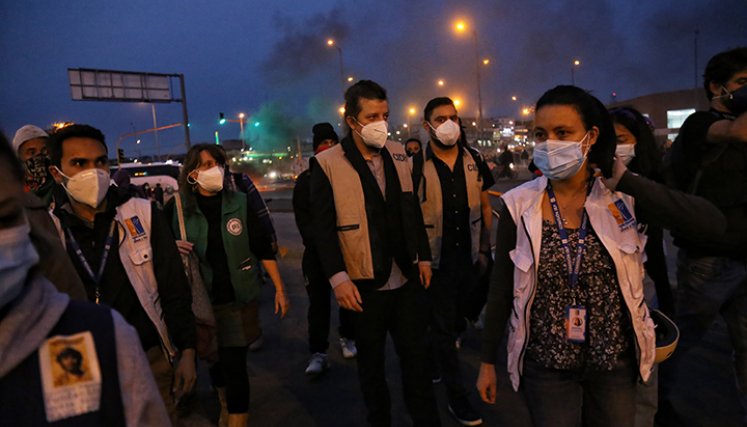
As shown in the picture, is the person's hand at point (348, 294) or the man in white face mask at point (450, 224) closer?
the person's hand at point (348, 294)

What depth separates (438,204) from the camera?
4.12 m

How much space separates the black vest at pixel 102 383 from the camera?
918mm

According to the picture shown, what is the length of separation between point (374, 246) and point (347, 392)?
1.90 m

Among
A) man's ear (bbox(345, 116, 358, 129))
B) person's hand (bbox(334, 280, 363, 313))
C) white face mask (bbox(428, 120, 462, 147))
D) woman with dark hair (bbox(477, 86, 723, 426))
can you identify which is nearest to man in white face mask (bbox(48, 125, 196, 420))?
person's hand (bbox(334, 280, 363, 313))

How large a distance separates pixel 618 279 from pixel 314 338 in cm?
335

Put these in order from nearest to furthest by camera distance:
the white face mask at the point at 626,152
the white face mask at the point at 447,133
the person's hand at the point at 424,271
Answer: the white face mask at the point at 626,152, the person's hand at the point at 424,271, the white face mask at the point at 447,133

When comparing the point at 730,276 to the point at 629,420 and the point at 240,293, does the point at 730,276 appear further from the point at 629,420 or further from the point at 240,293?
the point at 240,293

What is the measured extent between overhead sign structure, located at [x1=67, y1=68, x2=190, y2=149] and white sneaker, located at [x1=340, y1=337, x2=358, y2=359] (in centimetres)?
2546

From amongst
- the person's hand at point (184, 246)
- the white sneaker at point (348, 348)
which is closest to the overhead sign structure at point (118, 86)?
the white sneaker at point (348, 348)

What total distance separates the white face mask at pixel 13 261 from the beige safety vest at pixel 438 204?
3.24 m

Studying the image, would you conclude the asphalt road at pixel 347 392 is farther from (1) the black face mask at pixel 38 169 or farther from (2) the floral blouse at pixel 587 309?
(1) the black face mask at pixel 38 169

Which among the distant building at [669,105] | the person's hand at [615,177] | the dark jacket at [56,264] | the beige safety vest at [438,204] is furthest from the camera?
the distant building at [669,105]

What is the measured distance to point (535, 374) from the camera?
7.30 ft

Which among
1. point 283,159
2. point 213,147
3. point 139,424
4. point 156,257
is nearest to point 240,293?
point 156,257
